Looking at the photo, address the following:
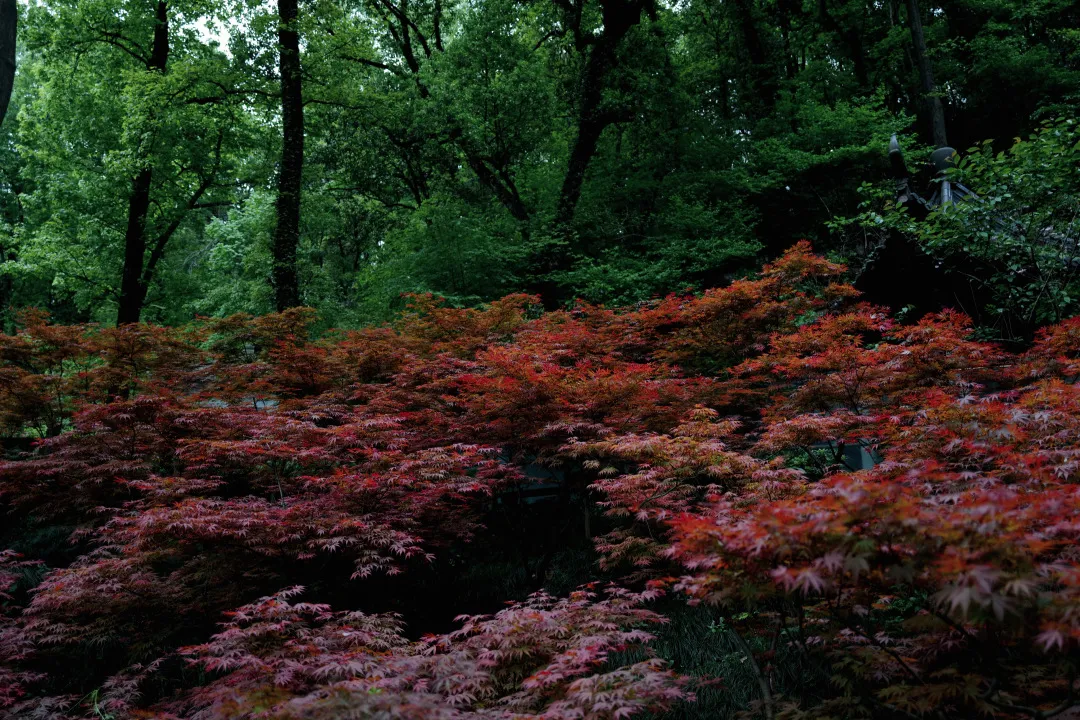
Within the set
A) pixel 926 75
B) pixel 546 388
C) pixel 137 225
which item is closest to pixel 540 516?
pixel 546 388

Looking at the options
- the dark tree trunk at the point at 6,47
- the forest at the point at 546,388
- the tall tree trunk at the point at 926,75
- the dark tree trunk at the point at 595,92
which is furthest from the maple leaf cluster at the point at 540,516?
the tall tree trunk at the point at 926,75

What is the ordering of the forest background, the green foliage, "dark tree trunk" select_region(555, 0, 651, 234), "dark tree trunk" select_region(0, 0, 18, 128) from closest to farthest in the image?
"dark tree trunk" select_region(0, 0, 18, 128) → the green foliage → the forest background → "dark tree trunk" select_region(555, 0, 651, 234)

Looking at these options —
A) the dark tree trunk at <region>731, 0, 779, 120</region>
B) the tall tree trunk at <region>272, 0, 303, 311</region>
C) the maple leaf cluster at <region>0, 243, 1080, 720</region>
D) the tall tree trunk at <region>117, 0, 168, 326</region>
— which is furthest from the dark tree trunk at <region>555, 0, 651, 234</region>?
the tall tree trunk at <region>117, 0, 168, 326</region>

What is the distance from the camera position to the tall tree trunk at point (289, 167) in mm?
11055

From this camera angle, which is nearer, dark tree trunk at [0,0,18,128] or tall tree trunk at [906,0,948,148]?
dark tree trunk at [0,0,18,128]

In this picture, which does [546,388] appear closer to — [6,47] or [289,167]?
[6,47]

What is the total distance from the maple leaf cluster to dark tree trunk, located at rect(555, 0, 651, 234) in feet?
20.0

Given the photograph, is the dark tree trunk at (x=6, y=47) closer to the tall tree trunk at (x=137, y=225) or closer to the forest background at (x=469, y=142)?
the forest background at (x=469, y=142)

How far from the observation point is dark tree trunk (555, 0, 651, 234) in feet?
46.3

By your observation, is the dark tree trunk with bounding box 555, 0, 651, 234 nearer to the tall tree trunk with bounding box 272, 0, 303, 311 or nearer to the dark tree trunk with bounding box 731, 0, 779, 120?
the dark tree trunk with bounding box 731, 0, 779, 120

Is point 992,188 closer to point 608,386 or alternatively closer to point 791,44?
point 608,386

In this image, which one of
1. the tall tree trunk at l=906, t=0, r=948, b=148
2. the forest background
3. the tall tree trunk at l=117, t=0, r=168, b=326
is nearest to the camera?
the forest background

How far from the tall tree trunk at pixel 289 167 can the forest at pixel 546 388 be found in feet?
0.24

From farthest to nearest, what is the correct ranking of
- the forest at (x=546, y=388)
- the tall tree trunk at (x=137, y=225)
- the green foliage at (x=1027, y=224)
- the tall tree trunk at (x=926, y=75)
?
the tall tree trunk at (x=926, y=75) < the tall tree trunk at (x=137, y=225) < the green foliage at (x=1027, y=224) < the forest at (x=546, y=388)
